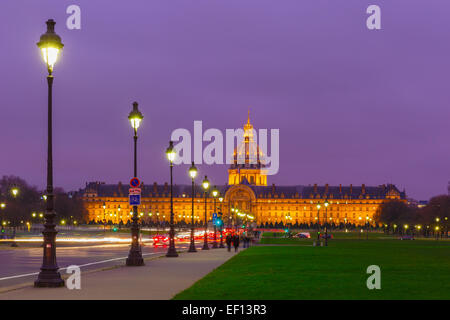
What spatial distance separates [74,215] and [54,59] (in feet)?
582

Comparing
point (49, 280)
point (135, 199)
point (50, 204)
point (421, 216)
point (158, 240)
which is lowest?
point (158, 240)

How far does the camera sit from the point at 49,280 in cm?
2095

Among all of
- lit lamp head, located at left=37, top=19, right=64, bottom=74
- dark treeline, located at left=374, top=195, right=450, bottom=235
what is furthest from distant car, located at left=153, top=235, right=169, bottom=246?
dark treeline, located at left=374, top=195, right=450, bottom=235

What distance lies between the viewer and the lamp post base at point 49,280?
2094cm

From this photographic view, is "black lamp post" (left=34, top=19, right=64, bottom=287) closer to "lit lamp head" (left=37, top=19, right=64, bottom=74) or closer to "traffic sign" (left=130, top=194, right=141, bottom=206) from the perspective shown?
"lit lamp head" (left=37, top=19, right=64, bottom=74)

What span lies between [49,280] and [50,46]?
6.91 metres

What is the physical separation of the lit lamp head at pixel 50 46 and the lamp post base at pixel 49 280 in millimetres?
6016

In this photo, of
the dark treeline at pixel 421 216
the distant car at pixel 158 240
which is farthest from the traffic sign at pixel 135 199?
the dark treeline at pixel 421 216

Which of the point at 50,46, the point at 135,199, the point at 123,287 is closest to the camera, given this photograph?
the point at 123,287

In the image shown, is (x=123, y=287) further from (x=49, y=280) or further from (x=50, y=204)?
(x=50, y=204)

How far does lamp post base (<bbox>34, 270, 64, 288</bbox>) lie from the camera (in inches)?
824

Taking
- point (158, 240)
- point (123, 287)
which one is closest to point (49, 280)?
point (123, 287)
